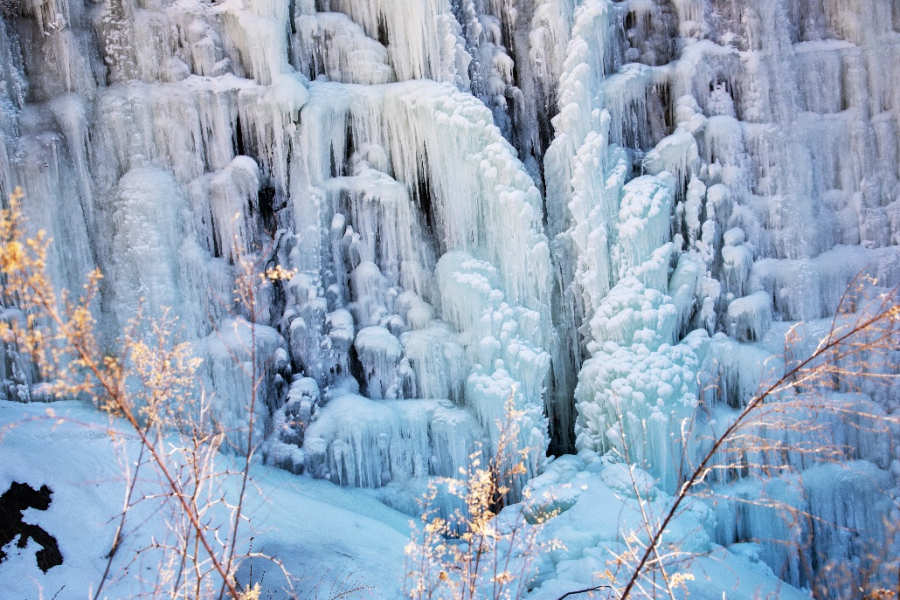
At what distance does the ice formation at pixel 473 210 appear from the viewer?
7.44 metres

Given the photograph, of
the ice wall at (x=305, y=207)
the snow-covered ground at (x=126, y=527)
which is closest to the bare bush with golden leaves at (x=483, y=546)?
the snow-covered ground at (x=126, y=527)

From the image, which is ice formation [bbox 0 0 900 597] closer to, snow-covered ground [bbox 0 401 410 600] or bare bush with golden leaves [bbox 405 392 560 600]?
bare bush with golden leaves [bbox 405 392 560 600]

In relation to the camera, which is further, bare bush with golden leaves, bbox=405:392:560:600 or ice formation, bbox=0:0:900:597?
ice formation, bbox=0:0:900:597

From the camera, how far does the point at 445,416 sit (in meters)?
7.75

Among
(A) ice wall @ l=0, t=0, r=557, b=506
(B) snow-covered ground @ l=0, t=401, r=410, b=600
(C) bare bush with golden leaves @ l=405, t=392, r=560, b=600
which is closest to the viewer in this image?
(C) bare bush with golden leaves @ l=405, t=392, r=560, b=600

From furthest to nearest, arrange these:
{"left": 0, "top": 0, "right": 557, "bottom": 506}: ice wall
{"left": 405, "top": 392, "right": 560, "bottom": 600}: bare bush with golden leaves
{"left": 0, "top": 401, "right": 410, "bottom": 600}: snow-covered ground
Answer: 1. {"left": 0, "top": 0, "right": 557, "bottom": 506}: ice wall
2. {"left": 0, "top": 401, "right": 410, "bottom": 600}: snow-covered ground
3. {"left": 405, "top": 392, "right": 560, "bottom": 600}: bare bush with golden leaves

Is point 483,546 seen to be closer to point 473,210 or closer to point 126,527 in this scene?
point 126,527

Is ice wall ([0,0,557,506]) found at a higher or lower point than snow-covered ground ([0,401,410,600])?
higher

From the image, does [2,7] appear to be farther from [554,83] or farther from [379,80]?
[554,83]

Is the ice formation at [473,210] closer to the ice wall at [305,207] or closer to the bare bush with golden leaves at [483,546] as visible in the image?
the ice wall at [305,207]

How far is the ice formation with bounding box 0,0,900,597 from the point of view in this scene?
7.44m

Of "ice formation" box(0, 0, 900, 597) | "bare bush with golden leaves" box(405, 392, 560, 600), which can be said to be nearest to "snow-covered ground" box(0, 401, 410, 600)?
"bare bush with golden leaves" box(405, 392, 560, 600)

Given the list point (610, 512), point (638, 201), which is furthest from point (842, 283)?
point (610, 512)

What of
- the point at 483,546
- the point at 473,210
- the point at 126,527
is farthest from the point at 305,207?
the point at 483,546
